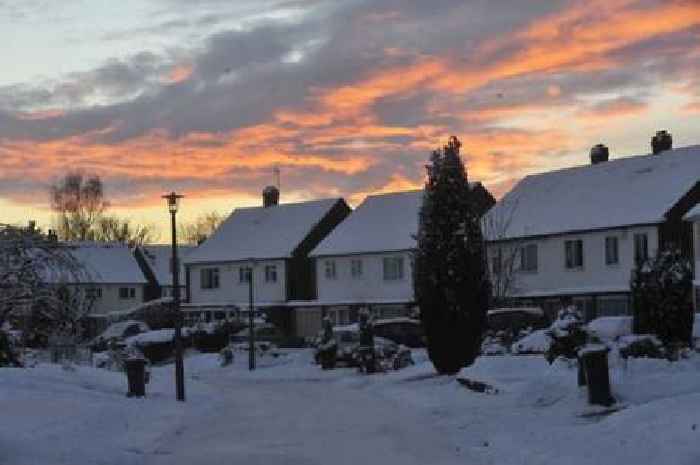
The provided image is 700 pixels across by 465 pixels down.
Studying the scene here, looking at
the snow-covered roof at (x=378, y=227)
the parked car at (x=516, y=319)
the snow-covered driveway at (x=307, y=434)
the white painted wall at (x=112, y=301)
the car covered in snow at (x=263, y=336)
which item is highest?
the snow-covered roof at (x=378, y=227)

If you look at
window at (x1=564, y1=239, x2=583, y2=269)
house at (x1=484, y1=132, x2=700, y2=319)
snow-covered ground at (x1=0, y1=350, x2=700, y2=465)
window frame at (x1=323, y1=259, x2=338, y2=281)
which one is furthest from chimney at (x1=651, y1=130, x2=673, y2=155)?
snow-covered ground at (x1=0, y1=350, x2=700, y2=465)

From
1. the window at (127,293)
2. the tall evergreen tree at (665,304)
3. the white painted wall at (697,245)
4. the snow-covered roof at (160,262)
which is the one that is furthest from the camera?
the snow-covered roof at (160,262)

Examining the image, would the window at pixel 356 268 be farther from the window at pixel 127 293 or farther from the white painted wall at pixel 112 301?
the window at pixel 127 293

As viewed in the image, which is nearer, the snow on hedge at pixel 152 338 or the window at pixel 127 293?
the snow on hedge at pixel 152 338

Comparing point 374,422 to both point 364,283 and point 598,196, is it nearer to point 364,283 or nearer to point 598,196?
point 598,196

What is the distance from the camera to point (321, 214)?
75250mm

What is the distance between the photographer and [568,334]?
26.5 metres

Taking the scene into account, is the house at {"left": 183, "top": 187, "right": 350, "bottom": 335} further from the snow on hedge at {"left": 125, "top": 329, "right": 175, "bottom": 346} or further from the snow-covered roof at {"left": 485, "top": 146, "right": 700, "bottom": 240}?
the snow-covered roof at {"left": 485, "top": 146, "right": 700, "bottom": 240}

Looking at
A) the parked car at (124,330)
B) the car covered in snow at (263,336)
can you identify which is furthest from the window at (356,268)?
the parked car at (124,330)

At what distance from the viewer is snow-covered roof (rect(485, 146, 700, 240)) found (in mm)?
51938

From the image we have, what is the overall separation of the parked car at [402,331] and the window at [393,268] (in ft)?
41.9

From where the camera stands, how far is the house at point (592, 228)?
51250 mm

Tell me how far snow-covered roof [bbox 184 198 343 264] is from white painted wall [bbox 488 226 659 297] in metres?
19.4

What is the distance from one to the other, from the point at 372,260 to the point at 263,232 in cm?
1180
